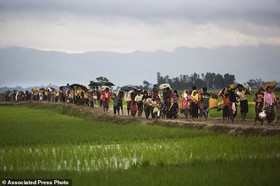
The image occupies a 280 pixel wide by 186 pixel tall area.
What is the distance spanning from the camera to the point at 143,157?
11352mm

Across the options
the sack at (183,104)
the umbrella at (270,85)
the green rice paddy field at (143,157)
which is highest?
the umbrella at (270,85)

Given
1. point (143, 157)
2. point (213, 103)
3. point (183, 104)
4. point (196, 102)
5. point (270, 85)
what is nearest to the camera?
point (143, 157)

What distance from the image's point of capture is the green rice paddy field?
344 inches

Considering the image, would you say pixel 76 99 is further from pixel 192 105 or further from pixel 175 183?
pixel 175 183

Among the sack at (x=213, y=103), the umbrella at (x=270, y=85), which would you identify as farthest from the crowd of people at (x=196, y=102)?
the umbrella at (x=270, y=85)

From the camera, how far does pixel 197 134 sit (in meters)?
15.4

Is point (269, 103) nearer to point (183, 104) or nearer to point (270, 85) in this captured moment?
point (270, 85)

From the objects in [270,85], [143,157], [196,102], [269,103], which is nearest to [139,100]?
[196,102]

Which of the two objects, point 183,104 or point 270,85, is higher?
point 270,85

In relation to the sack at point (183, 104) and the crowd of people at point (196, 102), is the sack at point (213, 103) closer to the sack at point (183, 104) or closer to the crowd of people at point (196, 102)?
the crowd of people at point (196, 102)

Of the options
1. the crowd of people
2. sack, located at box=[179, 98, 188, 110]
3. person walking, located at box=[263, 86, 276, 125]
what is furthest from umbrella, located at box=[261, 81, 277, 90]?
sack, located at box=[179, 98, 188, 110]

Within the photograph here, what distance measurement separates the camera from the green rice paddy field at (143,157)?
8.74 meters

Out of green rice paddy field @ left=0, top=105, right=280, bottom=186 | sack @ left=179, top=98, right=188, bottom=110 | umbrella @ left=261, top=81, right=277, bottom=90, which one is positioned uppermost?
umbrella @ left=261, top=81, right=277, bottom=90

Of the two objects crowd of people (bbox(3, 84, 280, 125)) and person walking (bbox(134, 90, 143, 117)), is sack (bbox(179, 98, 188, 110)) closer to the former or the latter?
crowd of people (bbox(3, 84, 280, 125))
